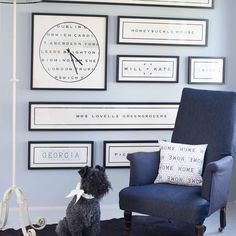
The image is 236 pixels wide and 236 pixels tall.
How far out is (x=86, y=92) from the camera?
4070mm

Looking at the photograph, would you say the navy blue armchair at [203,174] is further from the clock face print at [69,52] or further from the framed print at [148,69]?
the clock face print at [69,52]

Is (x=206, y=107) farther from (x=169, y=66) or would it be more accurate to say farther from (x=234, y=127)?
(x=169, y=66)

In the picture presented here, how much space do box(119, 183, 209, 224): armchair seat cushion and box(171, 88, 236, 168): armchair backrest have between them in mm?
375

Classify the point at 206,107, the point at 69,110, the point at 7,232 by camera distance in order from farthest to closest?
the point at 69,110 < the point at 206,107 < the point at 7,232

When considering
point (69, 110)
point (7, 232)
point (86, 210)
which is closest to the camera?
point (86, 210)

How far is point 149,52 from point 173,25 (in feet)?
0.97

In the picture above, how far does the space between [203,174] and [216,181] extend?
0.20 metres

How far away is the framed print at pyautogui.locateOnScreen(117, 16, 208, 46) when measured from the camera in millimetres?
4059

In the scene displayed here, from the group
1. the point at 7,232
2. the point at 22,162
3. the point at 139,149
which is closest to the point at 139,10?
the point at 139,149

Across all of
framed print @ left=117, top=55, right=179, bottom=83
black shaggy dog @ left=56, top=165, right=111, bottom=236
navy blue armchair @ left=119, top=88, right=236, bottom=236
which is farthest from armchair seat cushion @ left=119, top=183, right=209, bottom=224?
framed print @ left=117, top=55, right=179, bottom=83

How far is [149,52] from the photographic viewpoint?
13.5ft

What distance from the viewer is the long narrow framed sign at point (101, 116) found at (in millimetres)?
4008

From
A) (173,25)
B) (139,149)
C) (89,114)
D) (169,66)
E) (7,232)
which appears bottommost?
(7,232)

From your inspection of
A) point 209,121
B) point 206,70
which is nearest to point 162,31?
point 206,70
